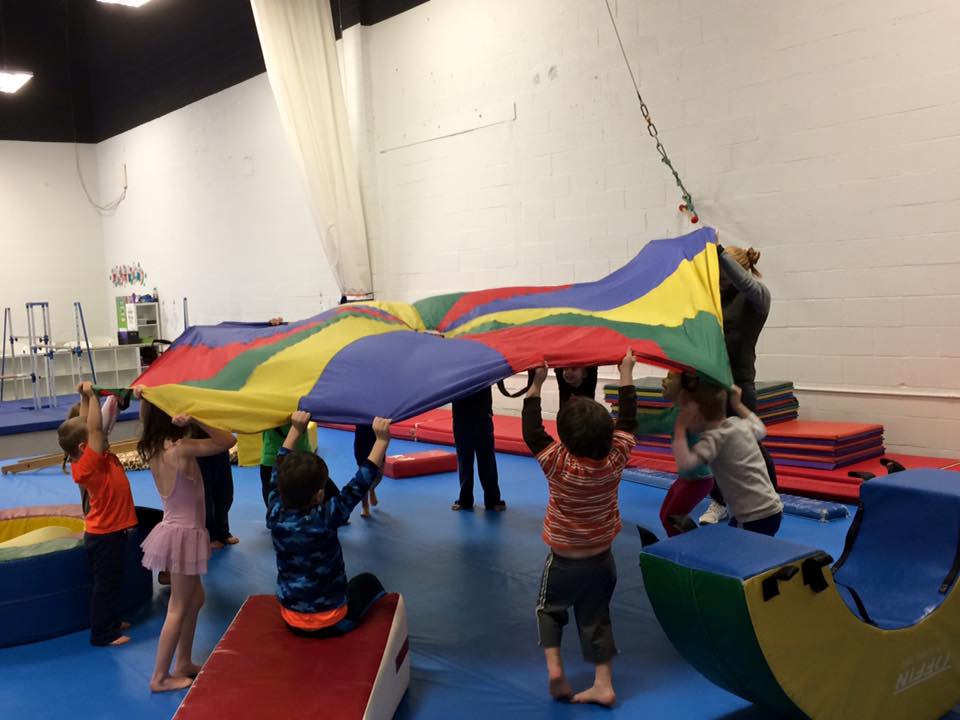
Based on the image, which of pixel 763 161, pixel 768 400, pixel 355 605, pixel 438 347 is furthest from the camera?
pixel 763 161

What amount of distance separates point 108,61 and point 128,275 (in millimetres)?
3117

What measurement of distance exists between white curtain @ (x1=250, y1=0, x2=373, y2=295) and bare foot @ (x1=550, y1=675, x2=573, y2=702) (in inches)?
249

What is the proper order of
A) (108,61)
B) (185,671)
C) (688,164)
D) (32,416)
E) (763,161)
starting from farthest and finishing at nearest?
(108,61) < (32,416) < (688,164) < (763,161) < (185,671)

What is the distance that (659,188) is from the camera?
6.38 meters

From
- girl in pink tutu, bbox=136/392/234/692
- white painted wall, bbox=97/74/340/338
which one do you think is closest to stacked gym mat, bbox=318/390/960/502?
girl in pink tutu, bbox=136/392/234/692

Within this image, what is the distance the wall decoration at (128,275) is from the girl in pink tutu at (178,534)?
1079 centimetres

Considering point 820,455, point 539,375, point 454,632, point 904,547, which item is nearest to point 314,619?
point 454,632

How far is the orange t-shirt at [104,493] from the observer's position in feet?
11.3

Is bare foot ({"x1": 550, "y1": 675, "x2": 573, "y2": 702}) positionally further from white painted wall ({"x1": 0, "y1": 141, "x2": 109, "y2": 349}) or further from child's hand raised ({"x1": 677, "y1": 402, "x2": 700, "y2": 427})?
→ white painted wall ({"x1": 0, "y1": 141, "x2": 109, "y2": 349})

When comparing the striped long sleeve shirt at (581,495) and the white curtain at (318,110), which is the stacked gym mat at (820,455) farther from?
the white curtain at (318,110)

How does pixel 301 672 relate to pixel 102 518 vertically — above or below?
below

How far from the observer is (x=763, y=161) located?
19.0ft

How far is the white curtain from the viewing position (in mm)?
8695

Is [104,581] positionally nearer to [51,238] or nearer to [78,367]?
[78,367]
